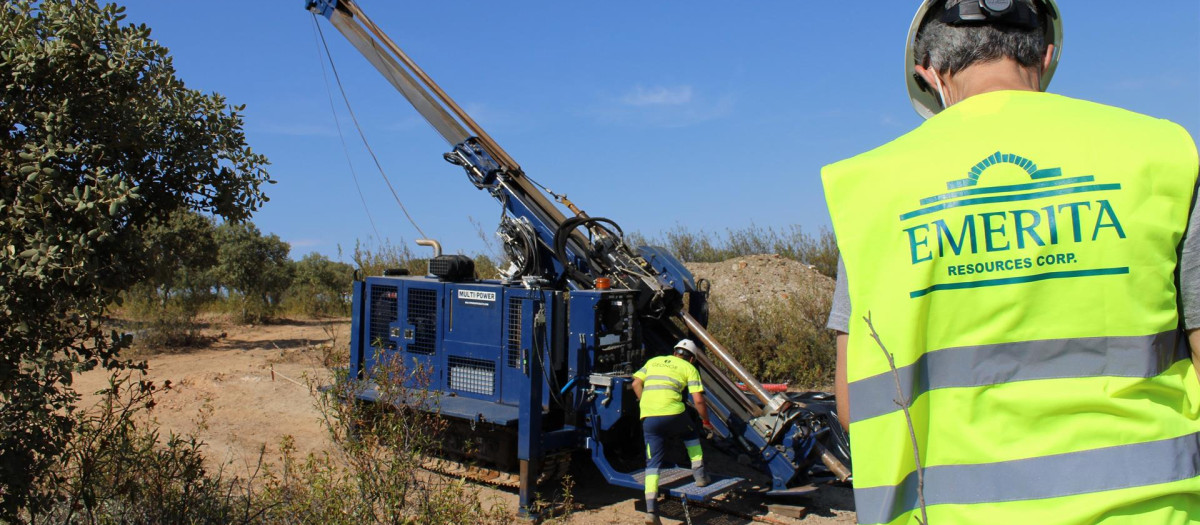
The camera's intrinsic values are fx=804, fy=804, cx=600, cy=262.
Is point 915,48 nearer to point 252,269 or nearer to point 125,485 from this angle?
point 125,485

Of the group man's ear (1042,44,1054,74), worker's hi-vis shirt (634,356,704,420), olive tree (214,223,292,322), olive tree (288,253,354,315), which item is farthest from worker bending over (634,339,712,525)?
olive tree (288,253,354,315)

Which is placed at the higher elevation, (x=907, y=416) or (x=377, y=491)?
(x=907, y=416)

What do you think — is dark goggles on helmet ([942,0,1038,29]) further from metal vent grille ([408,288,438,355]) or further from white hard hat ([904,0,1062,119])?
metal vent grille ([408,288,438,355])

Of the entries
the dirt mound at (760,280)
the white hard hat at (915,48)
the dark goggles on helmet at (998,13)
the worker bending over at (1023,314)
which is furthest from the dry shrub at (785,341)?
the worker bending over at (1023,314)

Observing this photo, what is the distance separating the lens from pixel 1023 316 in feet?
4.63

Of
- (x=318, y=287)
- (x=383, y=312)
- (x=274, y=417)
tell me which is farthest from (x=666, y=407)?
(x=318, y=287)

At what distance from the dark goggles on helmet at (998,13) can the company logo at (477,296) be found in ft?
22.4

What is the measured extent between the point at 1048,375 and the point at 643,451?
7380 mm

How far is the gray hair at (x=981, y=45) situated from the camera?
1.62m

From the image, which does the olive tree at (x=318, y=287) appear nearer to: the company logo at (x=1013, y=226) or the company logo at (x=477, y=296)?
the company logo at (x=477, y=296)

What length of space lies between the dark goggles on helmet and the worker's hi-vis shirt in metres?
5.73

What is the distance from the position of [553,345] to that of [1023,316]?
640 cm

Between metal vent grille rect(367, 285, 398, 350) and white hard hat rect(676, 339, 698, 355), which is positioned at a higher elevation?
metal vent grille rect(367, 285, 398, 350)

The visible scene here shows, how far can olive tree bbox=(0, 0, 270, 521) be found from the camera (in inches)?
155
